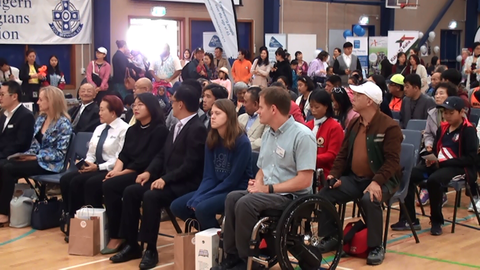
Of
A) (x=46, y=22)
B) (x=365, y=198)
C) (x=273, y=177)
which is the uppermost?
(x=46, y=22)

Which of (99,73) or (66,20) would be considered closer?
(99,73)

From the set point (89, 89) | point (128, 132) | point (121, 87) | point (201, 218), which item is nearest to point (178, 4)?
point (121, 87)

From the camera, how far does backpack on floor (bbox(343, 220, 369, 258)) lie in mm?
4684

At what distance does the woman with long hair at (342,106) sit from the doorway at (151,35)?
8924 millimetres

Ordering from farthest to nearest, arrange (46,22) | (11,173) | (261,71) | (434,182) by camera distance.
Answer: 1. (46,22)
2. (261,71)
3. (11,173)
4. (434,182)

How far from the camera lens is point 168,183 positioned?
475cm

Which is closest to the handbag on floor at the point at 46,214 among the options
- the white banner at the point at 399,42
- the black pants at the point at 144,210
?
the black pants at the point at 144,210

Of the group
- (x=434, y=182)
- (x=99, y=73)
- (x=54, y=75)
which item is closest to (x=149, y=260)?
(x=434, y=182)

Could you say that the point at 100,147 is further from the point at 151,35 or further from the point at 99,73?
the point at 151,35

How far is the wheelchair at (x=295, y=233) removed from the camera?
A: 3803 millimetres

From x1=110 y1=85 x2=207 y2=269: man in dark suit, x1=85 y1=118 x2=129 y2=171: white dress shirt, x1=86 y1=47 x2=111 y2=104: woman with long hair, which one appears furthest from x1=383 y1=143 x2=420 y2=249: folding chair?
x1=86 y1=47 x2=111 y2=104: woman with long hair

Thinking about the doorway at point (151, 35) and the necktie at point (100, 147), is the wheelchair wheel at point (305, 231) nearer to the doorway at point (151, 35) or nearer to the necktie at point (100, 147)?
the necktie at point (100, 147)

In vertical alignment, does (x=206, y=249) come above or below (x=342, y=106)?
below

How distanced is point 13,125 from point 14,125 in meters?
0.01
